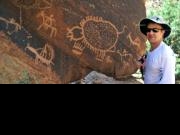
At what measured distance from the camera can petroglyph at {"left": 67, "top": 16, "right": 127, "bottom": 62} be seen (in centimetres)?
505

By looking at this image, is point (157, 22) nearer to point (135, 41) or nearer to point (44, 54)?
point (44, 54)

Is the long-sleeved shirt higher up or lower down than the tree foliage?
lower down

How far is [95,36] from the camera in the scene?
5145 mm

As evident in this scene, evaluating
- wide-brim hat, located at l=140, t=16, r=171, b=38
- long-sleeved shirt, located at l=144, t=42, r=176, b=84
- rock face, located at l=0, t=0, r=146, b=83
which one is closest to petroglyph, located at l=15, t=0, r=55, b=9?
rock face, located at l=0, t=0, r=146, b=83

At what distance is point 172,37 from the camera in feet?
23.4

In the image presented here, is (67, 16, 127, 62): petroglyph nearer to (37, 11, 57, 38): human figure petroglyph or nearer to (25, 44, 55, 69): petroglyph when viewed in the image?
(37, 11, 57, 38): human figure petroglyph

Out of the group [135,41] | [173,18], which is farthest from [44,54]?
[173,18]

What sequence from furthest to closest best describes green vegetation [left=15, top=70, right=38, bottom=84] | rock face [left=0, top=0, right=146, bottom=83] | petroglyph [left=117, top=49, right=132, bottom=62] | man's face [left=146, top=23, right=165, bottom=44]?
petroglyph [left=117, top=49, right=132, bottom=62], rock face [left=0, top=0, right=146, bottom=83], green vegetation [left=15, top=70, right=38, bottom=84], man's face [left=146, top=23, right=165, bottom=44]

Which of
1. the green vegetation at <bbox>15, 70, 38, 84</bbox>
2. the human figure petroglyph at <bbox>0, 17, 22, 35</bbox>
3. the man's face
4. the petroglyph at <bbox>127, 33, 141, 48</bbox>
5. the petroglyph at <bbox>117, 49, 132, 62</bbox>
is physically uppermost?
the human figure petroglyph at <bbox>0, 17, 22, 35</bbox>

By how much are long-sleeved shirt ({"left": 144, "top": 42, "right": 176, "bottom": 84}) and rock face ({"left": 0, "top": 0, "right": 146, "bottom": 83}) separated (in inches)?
80.8

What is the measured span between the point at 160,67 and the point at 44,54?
2.23 metres

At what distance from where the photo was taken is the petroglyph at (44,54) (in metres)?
4.73
